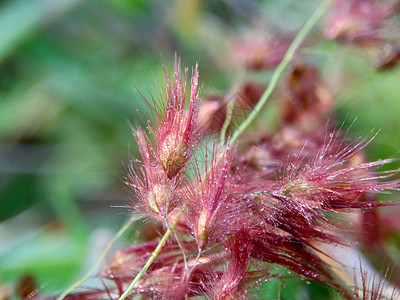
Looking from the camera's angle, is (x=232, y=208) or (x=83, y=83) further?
(x=83, y=83)

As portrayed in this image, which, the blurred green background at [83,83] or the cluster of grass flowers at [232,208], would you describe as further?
the blurred green background at [83,83]

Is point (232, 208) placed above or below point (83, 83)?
below

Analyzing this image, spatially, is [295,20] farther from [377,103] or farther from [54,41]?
[54,41]

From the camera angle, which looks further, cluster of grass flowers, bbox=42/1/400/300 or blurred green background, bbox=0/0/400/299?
blurred green background, bbox=0/0/400/299

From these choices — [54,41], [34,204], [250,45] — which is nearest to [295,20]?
[250,45]

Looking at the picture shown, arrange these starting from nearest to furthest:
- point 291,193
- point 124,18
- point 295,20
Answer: point 291,193
point 295,20
point 124,18

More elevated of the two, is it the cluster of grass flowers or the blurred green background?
the blurred green background

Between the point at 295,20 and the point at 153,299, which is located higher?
the point at 295,20

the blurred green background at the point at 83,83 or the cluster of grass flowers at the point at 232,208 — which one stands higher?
the blurred green background at the point at 83,83
